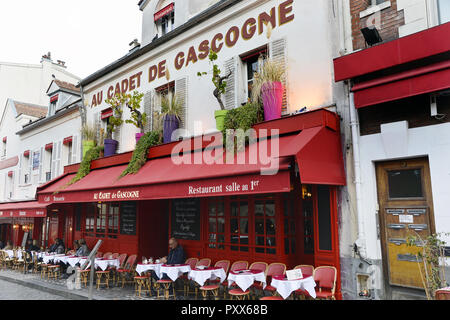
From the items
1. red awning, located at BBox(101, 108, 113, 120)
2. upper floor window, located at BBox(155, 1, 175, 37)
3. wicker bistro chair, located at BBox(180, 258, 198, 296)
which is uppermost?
upper floor window, located at BBox(155, 1, 175, 37)

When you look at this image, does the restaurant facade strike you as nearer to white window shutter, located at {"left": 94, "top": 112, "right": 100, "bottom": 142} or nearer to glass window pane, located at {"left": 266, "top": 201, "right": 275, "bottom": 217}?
glass window pane, located at {"left": 266, "top": 201, "right": 275, "bottom": 217}

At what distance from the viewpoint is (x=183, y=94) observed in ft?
33.4

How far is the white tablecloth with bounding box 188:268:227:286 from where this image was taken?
7180mm

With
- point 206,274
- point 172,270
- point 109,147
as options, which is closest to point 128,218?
point 109,147

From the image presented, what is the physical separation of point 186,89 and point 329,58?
178 inches

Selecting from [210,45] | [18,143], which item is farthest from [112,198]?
[18,143]

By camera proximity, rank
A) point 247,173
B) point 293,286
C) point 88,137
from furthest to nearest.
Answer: point 88,137, point 247,173, point 293,286

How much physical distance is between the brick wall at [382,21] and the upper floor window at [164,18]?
6.78 m

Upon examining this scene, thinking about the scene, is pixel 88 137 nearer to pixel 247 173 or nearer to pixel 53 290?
pixel 53 290

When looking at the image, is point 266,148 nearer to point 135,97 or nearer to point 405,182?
point 405,182

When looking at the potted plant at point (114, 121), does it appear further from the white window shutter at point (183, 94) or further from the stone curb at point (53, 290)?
the stone curb at point (53, 290)

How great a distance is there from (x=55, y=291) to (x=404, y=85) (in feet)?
30.7

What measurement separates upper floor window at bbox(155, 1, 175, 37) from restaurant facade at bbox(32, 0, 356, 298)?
40 mm

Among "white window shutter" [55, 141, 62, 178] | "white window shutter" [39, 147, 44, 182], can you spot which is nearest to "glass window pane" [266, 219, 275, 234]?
"white window shutter" [55, 141, 62, 178]
